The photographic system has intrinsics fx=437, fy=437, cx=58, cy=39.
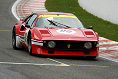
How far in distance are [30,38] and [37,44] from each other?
569 mm

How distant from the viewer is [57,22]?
1270cm

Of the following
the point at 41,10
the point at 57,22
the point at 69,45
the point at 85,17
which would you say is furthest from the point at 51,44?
the point at 41,10

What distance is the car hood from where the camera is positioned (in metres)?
11.5

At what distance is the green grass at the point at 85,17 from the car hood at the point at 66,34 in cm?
484

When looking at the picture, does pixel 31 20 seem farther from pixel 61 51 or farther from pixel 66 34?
pixel 61 51

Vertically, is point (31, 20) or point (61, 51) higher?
point (31, 20)

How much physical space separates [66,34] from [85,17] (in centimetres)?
1217

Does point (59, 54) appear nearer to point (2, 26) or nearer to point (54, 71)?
point (54, 71)

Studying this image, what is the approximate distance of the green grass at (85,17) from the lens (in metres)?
18.6

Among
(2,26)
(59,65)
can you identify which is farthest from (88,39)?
(2,26)

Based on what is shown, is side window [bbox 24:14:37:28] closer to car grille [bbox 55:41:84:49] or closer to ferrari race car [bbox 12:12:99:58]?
ferrari race car [bbox 12:12:99:58]

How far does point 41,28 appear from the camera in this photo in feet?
39.6

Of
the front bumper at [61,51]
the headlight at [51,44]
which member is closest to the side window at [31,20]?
the front bumper at [61,51]

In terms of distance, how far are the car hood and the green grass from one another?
484cm
